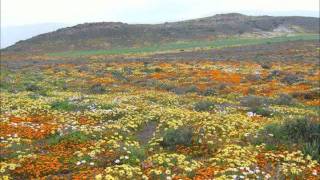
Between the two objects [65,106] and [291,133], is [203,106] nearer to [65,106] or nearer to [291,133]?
[65,106]

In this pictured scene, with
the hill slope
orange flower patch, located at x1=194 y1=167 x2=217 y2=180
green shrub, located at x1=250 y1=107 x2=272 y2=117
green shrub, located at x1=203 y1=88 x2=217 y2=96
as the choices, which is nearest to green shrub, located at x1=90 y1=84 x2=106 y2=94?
green shrub, located at x1=203 y1=88 x2=217 y2=96

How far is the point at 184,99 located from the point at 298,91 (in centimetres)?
797

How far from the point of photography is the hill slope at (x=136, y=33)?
Answer: 371 ft

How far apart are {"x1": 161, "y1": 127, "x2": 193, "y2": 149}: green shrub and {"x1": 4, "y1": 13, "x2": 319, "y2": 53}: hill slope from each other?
312ft

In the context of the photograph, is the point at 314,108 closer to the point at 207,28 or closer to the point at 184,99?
the point at 184,99

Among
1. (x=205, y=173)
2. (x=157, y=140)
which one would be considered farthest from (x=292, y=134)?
(x=205, y=173)

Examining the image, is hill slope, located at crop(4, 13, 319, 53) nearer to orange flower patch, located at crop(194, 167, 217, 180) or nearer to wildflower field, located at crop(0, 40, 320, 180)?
Answer: wildflower field, located at crop(0, 40, 320, 180)

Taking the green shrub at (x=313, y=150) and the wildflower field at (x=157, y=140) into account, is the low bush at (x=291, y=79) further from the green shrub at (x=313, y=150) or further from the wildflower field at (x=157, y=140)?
the green shrub at (x=313, y=150)

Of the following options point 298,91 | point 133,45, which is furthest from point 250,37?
point 298,91

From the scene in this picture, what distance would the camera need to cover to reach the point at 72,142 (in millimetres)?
15164

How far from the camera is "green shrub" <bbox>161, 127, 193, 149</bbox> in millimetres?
15078

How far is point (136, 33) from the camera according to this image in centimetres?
12250

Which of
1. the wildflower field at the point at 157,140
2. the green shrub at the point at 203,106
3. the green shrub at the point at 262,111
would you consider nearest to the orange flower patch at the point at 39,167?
the wildflower field at the point at 157,140

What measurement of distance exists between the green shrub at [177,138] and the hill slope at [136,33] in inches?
3745
